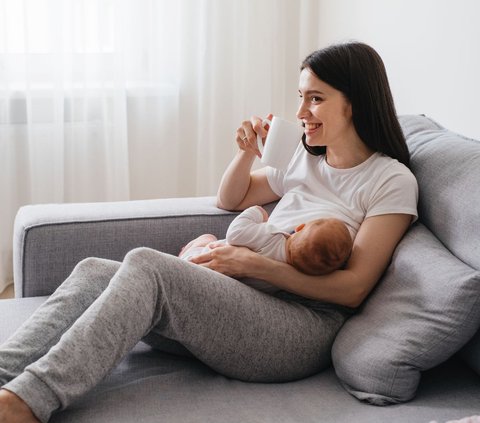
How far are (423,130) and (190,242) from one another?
706 millimetres

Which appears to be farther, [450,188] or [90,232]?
[90,232]

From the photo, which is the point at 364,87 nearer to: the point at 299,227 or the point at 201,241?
the point at 299,227

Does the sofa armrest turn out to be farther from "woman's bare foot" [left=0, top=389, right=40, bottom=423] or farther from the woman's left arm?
"woman's bare foot" [left=0, top=389, right=40, bottom=423]

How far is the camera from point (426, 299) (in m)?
1.55

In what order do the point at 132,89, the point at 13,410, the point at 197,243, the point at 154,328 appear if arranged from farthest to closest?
the point at 132,89 → the point at 197,243 → the point at 154,328 → the point at 13,410

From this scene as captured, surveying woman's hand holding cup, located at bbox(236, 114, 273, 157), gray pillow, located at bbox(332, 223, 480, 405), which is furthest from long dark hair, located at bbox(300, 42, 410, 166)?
gray pillow, located at bbox(332, 223, 480, 405)

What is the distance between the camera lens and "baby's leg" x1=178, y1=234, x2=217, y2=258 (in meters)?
1.98

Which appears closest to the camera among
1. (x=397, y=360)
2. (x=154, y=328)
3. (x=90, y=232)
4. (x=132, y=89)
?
(x=397, y=360)

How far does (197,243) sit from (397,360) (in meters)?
0.68

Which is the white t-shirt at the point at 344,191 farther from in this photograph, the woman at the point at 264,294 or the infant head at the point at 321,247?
the infant head at the point at 321,247

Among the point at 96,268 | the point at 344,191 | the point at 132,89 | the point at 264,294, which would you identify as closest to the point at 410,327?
the point at 264,294

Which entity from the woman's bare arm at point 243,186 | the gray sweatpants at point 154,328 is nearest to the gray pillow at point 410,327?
the gray sweatpants at point 154,328

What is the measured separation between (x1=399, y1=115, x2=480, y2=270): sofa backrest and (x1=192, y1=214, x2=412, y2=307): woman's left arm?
89mm

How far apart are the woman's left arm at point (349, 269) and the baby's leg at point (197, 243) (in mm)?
231
